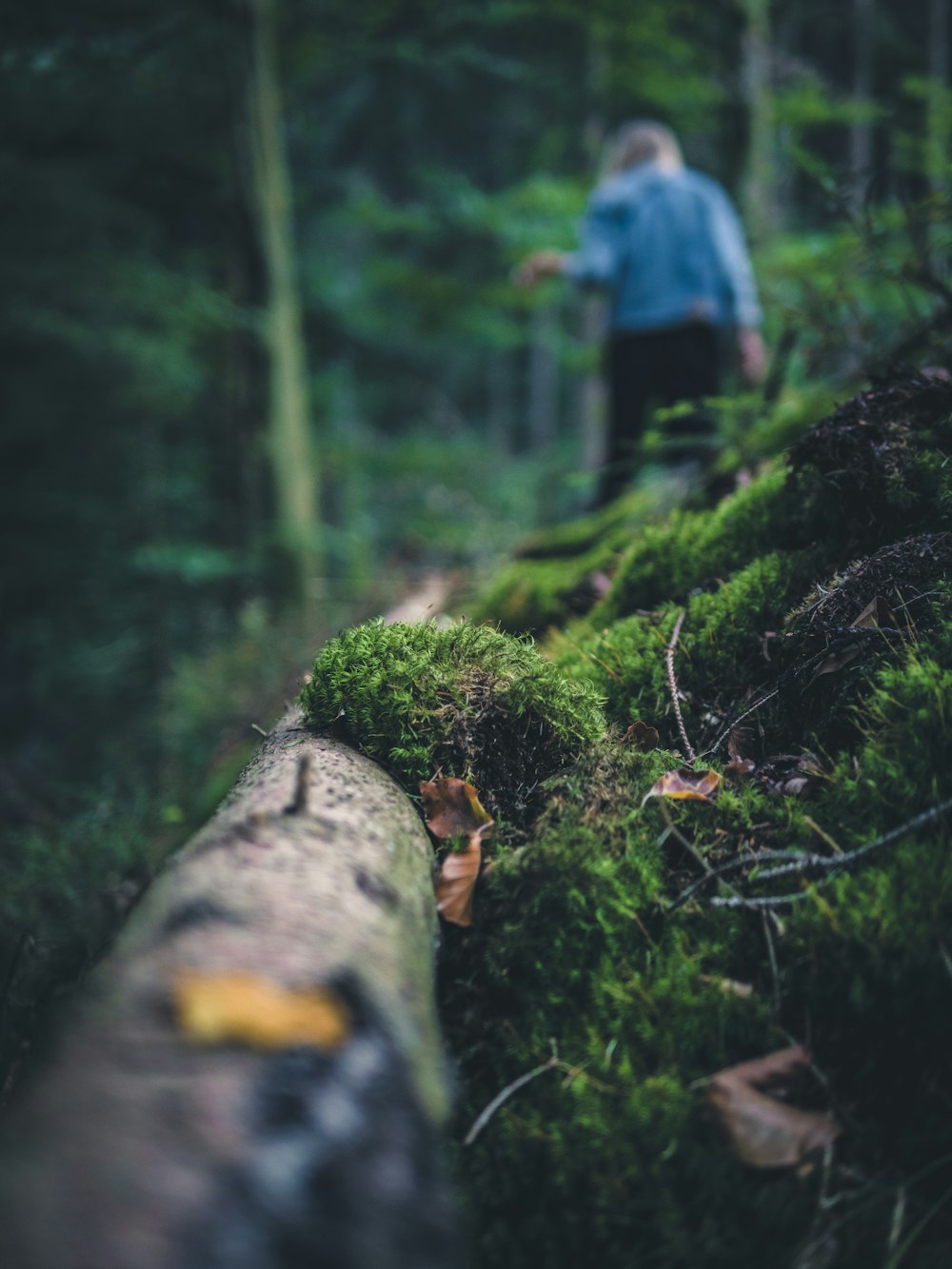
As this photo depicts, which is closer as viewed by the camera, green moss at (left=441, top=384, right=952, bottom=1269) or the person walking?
green moss at (left=441, top=384, right=952, bottom=1269)

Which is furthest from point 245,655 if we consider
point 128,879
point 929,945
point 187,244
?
point 187,244

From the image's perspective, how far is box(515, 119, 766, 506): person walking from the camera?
541 cm

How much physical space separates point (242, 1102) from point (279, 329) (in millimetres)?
8755

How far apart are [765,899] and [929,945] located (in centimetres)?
23

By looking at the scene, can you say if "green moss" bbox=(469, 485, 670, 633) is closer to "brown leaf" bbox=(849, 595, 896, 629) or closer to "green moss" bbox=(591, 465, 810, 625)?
"green moss" bbox=(591, 465, 810, 625)

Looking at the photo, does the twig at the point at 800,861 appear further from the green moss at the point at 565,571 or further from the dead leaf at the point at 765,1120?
the green moss at the point at 565,571

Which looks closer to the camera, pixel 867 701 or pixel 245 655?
pixel 867 701

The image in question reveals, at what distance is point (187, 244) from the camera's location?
9.04 meters

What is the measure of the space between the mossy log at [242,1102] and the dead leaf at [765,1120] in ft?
1.39

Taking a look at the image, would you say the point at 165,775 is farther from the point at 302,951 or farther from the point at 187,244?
the point at 187,244

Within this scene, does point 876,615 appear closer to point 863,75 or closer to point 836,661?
point 836,661

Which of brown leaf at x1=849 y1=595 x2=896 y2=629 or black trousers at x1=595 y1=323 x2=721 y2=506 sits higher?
black trousers at x1=595 y1=323 x2=721 y2=506

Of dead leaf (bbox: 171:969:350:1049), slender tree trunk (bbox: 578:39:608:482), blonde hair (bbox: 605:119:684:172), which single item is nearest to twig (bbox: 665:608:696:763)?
dead leaf (bbox: 171:969:350:1049)

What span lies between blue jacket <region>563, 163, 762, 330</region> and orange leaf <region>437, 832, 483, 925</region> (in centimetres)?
533
